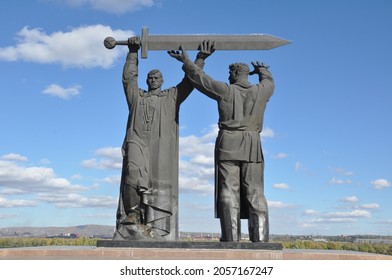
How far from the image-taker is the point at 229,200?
10867 millimetres

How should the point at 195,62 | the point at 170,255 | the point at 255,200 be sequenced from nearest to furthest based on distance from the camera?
the point at 170,255, the point at 255,200, the point at 195,62

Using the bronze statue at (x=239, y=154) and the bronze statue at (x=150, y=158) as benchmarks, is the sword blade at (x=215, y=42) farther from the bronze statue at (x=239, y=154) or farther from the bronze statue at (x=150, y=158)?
the bronze statue at (x=239, y=154)

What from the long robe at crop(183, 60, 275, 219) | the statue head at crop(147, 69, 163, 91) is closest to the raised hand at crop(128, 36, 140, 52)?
the statue head at crop(147, 69, 163, 91)

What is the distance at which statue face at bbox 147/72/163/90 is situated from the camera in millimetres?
12070

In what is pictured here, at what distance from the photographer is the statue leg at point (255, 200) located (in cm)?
1071

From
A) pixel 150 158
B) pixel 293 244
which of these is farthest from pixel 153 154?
pixel 293 244

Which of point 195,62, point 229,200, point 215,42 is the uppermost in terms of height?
point 215,42

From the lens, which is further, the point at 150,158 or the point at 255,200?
the point at 150,158

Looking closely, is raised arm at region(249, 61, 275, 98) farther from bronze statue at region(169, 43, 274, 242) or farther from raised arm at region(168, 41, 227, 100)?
raised arm at region(168, 41, 227, 100)

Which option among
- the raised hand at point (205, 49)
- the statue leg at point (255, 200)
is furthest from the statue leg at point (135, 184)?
the raised hand at point (205, 49)

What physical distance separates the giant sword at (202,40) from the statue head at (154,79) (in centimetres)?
44

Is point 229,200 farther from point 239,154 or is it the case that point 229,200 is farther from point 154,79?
point 154,79

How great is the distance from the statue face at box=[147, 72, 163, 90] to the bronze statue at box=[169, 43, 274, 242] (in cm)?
90

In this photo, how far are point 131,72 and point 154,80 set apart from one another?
570 millimetres
